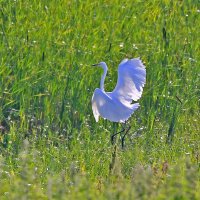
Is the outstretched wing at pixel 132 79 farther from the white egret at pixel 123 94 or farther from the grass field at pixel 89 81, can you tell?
the grass field at pixel 89 81

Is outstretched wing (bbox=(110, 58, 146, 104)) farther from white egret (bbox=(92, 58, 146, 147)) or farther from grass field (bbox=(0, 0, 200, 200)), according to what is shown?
grass field (bbox=(0, 0, 200, 200))

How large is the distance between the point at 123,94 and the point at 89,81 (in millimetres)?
533

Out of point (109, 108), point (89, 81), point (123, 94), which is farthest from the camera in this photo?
point (89, 81)

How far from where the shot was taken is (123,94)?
225 inches

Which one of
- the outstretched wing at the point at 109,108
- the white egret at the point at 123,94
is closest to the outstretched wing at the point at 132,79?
the white egret at the point at 123,94

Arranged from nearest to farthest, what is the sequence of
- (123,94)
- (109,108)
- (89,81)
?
(109,108)
(123,94)
(89,81)

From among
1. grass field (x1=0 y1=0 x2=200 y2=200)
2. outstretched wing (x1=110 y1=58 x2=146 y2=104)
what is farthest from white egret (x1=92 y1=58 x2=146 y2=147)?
grass field (x1=0 y1=0 x2=200 y2=200)

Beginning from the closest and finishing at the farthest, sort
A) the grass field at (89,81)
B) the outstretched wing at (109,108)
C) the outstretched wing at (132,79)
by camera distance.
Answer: the grass field at (89,81) < the outstretched wing at (109,108) < the outstretched wing at (132,79)

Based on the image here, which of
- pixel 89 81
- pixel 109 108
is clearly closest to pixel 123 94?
pixel 109 108

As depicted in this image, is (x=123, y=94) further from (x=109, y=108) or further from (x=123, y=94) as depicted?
(x=109, y=108)

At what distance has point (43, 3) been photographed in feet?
22.4

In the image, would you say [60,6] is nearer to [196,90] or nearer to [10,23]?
[10,23]

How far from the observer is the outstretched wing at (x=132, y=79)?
226 inches

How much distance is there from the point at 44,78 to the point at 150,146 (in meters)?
0.95
